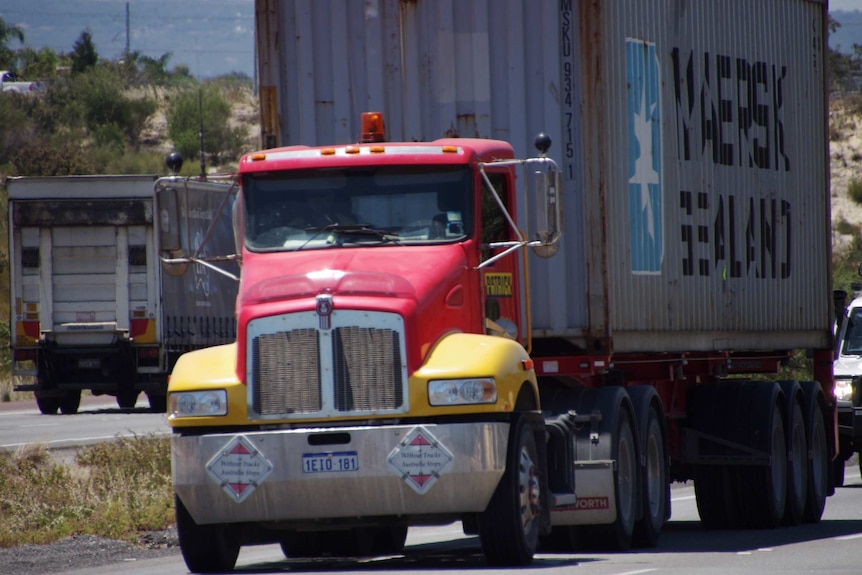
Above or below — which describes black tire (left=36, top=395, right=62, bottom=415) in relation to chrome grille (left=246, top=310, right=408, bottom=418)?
below

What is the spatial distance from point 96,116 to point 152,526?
6409 centimetres

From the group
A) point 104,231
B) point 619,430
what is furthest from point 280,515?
point 104,231

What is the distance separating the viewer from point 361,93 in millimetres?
14078

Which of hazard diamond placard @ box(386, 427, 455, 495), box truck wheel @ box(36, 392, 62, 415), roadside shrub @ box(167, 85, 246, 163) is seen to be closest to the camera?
hazard diamond placard @ box(386, 427, 455, 495)

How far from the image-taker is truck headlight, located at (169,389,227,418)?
35.8ft

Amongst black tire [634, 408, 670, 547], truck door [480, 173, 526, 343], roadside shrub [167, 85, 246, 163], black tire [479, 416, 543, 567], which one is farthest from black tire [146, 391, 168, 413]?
roadside shrub [167, 85, 246, 163]

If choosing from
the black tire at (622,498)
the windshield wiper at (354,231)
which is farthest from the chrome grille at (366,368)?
the black tire at (622,498)

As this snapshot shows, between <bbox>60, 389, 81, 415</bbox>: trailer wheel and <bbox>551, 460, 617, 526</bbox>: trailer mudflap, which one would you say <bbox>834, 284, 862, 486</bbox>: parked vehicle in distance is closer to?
<bbox>551, 460, 617, 526</bbox>: trailer mudflap

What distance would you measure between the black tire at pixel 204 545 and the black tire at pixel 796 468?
7155 mm

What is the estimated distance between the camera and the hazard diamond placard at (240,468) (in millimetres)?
10805

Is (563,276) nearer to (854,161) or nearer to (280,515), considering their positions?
(280,515)

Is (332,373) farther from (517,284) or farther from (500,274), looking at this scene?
(517,284)

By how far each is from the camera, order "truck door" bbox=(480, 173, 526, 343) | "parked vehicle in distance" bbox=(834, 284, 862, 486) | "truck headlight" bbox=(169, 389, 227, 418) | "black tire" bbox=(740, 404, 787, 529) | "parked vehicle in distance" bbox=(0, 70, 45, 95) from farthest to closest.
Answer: "parked vehicle in distance" bbox=(0, 70, 45, 95), "parked vehicle in distance" bbox=(834, 284, 862, 486), "black tire" bbox=(740, 404, 787, 529), "truck door" bbox=(480, 173, 526, 343), "truck headlight" bbox=(169, 389, 227, 418)

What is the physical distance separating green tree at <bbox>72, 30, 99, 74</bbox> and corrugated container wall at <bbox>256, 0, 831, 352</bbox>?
248 ft
